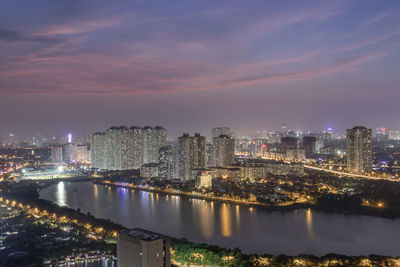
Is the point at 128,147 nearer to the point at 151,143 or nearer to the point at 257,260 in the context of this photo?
the point at 151,143

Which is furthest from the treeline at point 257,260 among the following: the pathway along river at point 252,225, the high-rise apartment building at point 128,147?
the high-rise apartment building at point 128,147

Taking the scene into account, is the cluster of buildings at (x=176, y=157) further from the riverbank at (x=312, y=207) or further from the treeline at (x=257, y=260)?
the treeline at (x=257, y=260)

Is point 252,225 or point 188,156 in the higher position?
point 188,156

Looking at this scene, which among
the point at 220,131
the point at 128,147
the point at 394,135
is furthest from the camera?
the point at 394,135

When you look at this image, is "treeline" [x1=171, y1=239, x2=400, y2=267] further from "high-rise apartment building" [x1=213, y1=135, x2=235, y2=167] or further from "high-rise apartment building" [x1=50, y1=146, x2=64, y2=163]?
"high-rise apartment building" [x1=50, y1=146, x2=64, y2=163]

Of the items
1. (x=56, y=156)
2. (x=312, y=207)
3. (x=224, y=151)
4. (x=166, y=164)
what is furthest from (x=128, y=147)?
(x=312, y=207)

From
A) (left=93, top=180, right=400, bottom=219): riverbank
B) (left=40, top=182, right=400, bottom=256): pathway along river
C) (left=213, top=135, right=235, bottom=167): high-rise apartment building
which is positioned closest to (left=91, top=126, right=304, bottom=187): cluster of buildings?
(left=213, top=135, right=235, bottom=167): high-rise apartment building

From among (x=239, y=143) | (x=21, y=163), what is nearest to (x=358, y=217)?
(x=21, y=163)
